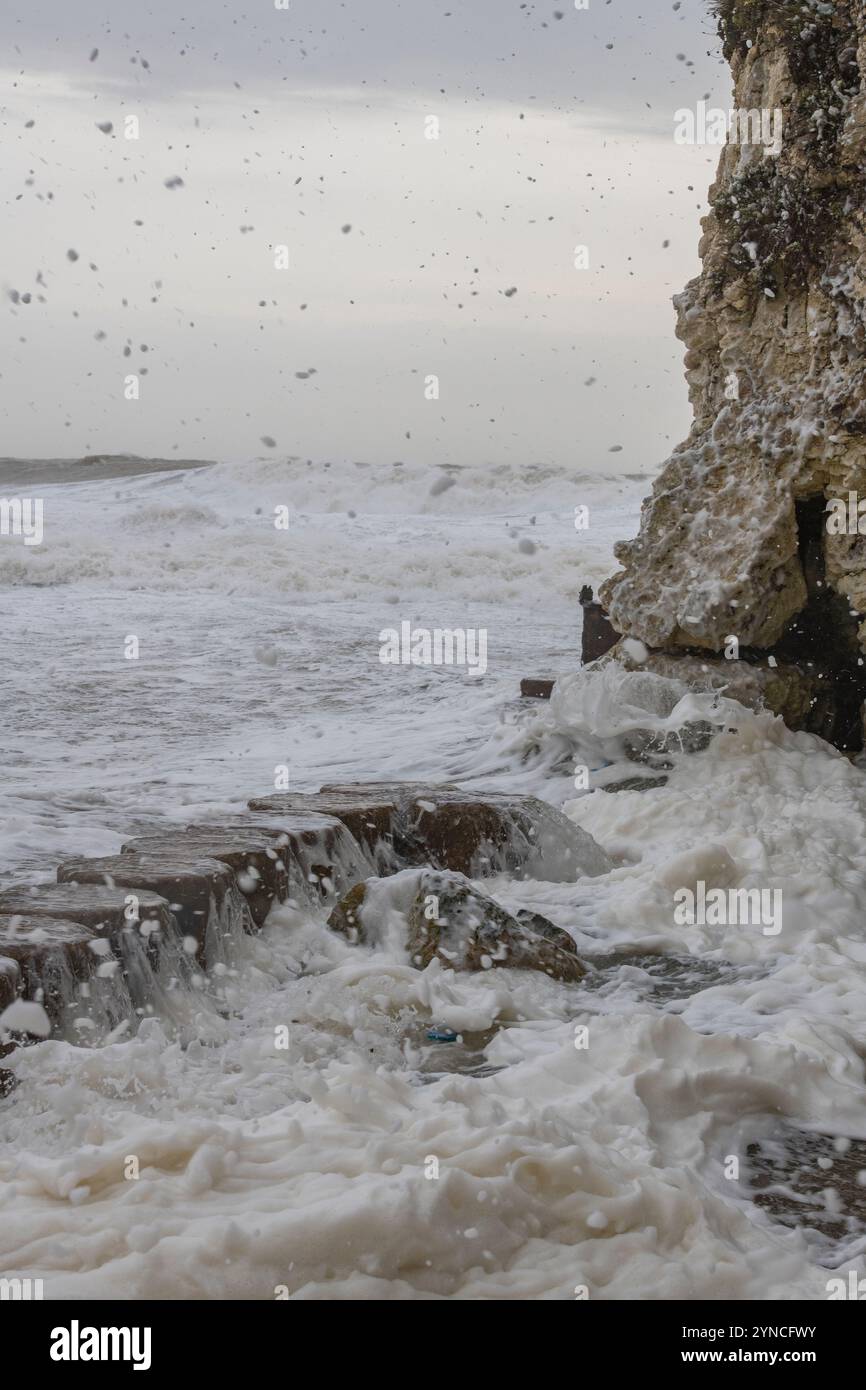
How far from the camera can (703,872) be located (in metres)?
5.25

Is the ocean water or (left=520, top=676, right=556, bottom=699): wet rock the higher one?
Answer: (left=520, top=676, right=556, bottom=699): wet rock

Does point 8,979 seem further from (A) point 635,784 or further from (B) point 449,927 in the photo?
(A) point 635,784

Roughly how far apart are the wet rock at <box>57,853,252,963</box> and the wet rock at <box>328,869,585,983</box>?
363mm

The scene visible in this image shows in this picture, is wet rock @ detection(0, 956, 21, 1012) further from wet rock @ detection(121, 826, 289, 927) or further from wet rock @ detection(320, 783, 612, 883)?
wet rock @ detection(320, 783, 612, 883)

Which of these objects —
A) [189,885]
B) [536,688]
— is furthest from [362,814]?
[536,688]

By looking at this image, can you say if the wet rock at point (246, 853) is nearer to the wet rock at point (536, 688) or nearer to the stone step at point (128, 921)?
the stone step at point (128, 921)

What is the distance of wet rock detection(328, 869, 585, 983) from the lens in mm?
4270

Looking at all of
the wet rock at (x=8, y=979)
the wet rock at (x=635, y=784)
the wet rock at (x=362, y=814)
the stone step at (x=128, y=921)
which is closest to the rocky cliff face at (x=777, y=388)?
the wet rock at (x=635, y=784)

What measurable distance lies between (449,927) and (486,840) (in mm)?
1241

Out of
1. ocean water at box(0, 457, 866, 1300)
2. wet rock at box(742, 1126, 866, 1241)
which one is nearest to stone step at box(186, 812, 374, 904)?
ocean water at box(0, 457, 866, 1300)

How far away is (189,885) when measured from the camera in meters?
4.39

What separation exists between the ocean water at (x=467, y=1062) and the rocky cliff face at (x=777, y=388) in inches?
23.6

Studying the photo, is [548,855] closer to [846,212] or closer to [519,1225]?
[519,1225]

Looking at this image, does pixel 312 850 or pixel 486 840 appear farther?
pixel 486 840
